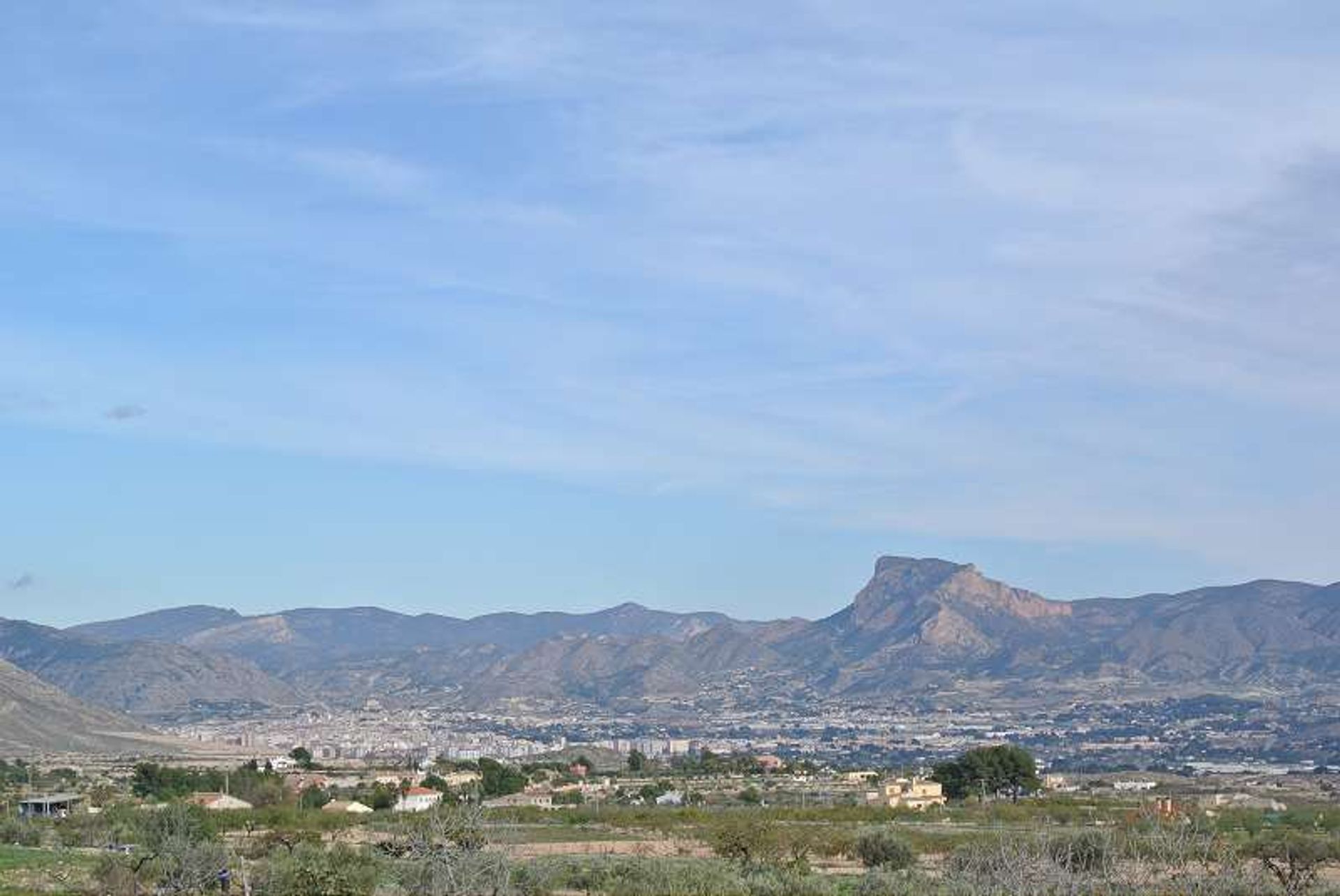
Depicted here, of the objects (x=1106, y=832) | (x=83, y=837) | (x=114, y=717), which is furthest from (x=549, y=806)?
(x=114, y=717)

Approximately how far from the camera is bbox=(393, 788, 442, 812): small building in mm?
80938

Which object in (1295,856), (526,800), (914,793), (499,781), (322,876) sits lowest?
(1295,856)

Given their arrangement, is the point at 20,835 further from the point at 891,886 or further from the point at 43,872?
the point at 891,886

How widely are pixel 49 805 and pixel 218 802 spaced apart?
24.9ft

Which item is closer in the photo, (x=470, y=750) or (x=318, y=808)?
(x=318, y=808)

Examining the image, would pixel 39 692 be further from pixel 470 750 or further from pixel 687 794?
pixel 687 794

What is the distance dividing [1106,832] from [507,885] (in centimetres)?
1978

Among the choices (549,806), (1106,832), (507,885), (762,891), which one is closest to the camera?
(507,885)

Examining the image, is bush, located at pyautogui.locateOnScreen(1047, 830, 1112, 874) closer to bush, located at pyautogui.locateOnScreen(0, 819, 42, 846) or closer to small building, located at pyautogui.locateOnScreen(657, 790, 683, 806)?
bush, located at pyautogui.locateOnScreen(0, 819, 42, 846)

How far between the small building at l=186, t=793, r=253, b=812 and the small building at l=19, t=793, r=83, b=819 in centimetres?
523

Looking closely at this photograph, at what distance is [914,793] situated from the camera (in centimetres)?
9419

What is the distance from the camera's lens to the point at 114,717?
18475 centimetres

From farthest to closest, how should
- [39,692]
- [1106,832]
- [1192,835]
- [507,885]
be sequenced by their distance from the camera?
1. [39,692]
2. [1106,832]
3. [1192,835]
4. [507,885]

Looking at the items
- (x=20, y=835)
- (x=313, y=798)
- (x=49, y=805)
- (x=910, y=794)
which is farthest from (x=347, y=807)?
(x=910, y=794)
